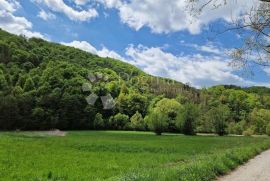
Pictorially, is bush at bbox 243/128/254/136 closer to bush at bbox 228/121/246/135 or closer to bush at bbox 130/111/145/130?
bush at bbox 228/121/246/135

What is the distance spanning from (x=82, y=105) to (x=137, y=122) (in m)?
23.2

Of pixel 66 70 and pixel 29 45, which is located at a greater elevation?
pixel 29 45

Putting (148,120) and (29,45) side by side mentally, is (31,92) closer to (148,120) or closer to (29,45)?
(148,120)

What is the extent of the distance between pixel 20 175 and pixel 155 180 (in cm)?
866

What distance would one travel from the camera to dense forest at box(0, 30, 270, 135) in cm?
12750

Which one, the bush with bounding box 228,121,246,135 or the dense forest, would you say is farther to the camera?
the bush with bounding box 228,121,246,135

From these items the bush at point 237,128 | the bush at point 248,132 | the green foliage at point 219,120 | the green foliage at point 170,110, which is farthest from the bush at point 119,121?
the bush at point 248,132

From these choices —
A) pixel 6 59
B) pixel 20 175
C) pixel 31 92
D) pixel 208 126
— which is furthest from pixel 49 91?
pixel 20 175

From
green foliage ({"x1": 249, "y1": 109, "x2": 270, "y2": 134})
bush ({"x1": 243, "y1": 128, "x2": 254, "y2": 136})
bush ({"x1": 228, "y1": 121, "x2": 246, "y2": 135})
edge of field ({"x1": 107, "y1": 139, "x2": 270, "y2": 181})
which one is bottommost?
edge of field ({"x1": 107, "y1": 139, "x2": 270, "y2": 181})

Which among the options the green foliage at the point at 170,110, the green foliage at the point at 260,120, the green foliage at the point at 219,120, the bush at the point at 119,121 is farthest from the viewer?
the green foliage at the point at 260,120

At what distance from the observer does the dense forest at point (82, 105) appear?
418 ft

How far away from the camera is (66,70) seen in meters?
155

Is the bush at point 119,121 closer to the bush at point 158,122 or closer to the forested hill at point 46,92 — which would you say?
the forested hill at point 46,92

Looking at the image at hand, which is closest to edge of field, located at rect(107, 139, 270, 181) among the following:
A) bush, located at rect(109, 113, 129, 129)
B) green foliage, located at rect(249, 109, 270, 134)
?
bush, located at rect(109, 113, 129, 129)
